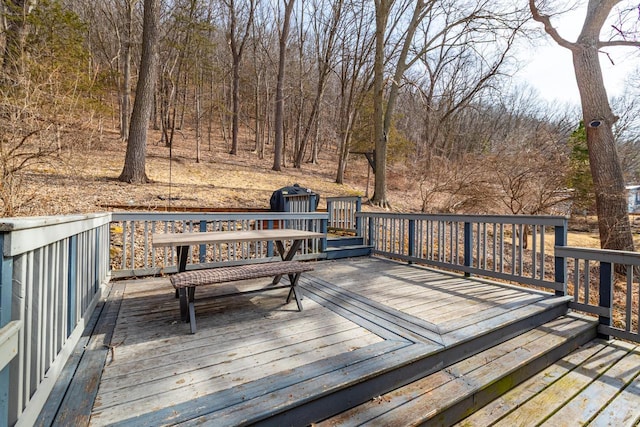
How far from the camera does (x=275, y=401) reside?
1.57 metres

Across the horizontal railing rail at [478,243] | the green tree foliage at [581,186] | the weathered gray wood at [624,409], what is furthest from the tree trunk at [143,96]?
the green tree foliage at [581,186]

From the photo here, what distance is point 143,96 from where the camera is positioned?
7.91 meters

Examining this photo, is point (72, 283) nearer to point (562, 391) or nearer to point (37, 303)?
point (37, 303)

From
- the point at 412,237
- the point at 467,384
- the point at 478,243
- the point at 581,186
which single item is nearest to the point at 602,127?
the point at 581,186

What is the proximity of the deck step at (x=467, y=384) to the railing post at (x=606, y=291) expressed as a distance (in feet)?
0.94

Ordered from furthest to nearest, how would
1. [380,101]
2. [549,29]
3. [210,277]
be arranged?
[380,101] < [549,29] < [210,277]

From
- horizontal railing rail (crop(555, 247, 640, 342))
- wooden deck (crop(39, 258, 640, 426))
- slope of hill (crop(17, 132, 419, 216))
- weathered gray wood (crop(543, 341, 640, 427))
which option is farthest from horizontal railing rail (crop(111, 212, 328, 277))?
weathered gray wood (crop(543, 341, 640, 427))

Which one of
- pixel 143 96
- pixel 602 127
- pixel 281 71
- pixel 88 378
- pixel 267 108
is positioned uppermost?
pixel 267 108

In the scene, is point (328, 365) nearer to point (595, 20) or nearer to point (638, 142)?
point (595, 20)

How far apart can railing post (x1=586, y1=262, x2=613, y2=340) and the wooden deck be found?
16cm

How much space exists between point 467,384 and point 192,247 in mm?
4285

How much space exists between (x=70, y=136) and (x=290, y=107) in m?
16.0

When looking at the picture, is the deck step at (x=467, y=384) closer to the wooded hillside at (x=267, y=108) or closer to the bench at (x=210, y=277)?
the bench at (x=210, y=277)

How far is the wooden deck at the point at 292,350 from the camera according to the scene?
1575mm
